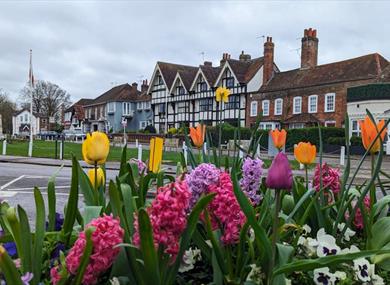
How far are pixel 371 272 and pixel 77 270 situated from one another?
104 centimetres

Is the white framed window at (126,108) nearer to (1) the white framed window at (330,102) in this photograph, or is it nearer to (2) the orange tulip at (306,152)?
(1) the white framed window at (330,102)

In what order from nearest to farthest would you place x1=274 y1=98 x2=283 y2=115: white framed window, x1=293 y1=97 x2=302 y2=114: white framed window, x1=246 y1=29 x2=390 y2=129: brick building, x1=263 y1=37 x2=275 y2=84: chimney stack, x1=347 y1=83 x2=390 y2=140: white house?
1. x1=347 y1=83 x2=390 y2=140: white house
2. x1=246 y1=29 x2=390 y2=129: brick building
3. x1=293 y1=97 x2=302 y2=114: white framed window
4. x1=274 y1=98 x2=283 y2=115: white framed window
5. x1=263 y1=37 x2=275 y2=84: chimney stack

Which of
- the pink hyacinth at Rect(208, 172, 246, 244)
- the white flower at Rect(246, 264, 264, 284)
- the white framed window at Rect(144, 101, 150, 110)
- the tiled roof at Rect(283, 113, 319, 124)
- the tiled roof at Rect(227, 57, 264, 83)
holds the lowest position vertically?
the white flower at Rect(246, 264, 264, 284)

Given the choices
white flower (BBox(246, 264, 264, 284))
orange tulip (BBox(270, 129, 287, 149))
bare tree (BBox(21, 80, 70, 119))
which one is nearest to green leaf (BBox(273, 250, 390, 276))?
white flower (BBox(246, 264, 264, 284))

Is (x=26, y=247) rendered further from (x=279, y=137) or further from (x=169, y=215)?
(x=279, y=137)

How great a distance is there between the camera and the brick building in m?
36.0

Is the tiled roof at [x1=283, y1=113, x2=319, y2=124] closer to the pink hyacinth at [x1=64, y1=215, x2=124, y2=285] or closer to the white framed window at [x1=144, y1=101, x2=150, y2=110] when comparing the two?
the white framed window at [x1=144, y1=101, x2=150, y2=110]

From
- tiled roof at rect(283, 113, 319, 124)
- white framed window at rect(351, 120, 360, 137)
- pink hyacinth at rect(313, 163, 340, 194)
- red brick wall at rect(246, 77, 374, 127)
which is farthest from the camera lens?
tiled roof at rect(283, 113, 319, 124)

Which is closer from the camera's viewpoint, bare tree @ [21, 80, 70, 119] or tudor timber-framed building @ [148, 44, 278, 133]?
tudor timber-framed building @ [148, 44, 278, 133]

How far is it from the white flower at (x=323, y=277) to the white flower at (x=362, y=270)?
0.12m

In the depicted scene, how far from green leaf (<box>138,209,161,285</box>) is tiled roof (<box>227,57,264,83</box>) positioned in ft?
147

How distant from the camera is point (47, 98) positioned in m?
85.2

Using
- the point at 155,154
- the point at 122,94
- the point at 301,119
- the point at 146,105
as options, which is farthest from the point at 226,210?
the point at 122,94

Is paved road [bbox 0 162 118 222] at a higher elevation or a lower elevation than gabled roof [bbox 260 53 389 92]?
lower
